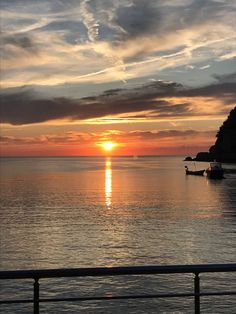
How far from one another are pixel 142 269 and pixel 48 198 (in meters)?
77.9

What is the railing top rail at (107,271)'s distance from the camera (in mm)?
4051

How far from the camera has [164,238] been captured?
125 ft

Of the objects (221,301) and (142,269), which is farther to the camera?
(221,301)

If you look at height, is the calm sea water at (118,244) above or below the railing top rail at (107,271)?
below

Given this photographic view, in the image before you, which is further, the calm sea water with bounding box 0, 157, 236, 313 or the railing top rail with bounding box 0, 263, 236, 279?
the calm sea water with bounding box 0, 157, 236, 313

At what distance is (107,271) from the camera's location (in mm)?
4164

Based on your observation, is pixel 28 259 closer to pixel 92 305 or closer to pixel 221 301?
pixel 92 305

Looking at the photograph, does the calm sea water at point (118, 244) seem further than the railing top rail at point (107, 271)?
Yes

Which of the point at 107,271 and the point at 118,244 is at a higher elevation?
the point at 107,271

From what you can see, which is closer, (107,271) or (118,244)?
(107,271)

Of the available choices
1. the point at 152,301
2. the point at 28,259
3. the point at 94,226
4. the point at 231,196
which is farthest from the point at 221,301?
the point at 231,196

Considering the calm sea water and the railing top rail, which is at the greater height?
the railing top rail

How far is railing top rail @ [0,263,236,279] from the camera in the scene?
405 centimetres

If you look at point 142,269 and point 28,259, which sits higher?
point 142,269
